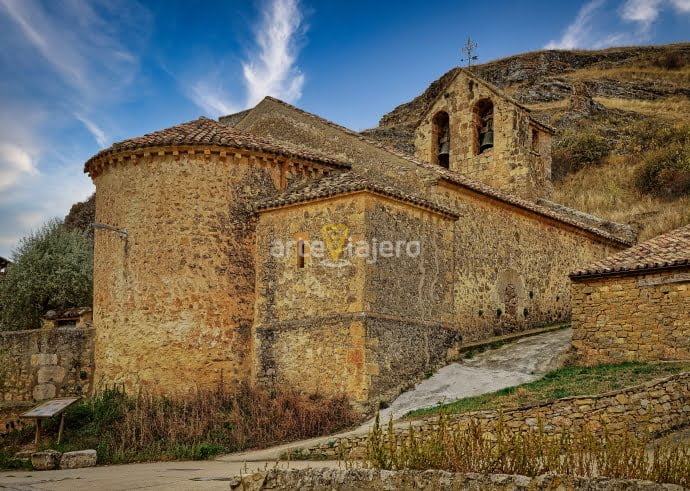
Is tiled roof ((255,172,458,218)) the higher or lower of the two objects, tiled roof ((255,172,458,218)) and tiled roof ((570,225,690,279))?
the higher

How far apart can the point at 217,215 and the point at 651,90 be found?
43.5 meters

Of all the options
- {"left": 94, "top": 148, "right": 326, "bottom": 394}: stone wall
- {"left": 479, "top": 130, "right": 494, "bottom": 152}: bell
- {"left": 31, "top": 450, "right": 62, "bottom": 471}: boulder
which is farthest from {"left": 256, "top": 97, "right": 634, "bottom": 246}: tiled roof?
{"left": 31, "top": 450, "right": 62, "bottom": 471}: boulder

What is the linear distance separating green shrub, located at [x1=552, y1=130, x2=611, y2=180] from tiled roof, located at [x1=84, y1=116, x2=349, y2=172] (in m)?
26.3

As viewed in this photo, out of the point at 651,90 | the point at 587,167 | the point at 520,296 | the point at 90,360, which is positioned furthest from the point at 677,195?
the point at 90,360

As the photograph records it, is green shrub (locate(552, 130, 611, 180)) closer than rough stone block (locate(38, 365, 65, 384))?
No

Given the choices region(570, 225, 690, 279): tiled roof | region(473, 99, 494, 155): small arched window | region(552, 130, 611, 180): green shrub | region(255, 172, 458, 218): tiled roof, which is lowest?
region(570, 225, 690, 279): tiled roof

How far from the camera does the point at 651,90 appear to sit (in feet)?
169

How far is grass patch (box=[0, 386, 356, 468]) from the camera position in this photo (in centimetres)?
1341

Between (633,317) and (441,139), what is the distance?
403 inches

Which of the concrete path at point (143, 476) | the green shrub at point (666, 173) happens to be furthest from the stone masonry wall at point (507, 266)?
the green shrub at point (666, 173)

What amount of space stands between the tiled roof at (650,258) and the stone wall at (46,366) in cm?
1022

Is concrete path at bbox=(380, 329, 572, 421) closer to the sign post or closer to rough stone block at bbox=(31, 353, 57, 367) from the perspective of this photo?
the sign post

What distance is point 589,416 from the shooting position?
37.4 ft

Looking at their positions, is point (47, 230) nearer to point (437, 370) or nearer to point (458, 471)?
point (437, 370)
